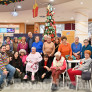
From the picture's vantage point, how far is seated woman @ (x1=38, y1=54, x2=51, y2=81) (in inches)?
150

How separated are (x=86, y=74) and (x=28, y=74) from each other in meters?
1.70

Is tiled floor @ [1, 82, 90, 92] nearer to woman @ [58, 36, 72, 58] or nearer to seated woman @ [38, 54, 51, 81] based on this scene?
seated woman @ [38, 54, 51, 81]

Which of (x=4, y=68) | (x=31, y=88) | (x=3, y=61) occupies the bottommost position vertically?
(x=31, y=88)

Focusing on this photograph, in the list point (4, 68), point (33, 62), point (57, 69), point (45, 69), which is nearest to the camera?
point (4, 68)

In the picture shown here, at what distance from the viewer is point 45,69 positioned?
3914 millimetres

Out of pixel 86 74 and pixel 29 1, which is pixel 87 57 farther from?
pixel 29 1

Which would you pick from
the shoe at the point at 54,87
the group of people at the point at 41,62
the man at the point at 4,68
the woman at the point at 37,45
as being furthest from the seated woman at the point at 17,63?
the shoe at the point at 54,87

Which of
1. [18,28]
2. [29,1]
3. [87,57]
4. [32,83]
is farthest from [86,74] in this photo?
[18,28]

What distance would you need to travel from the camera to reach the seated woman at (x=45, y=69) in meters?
3.81

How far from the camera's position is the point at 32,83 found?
3764 millimetres

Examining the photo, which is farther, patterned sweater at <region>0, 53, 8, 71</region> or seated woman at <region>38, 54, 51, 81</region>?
seated woman at <region>38, 54, 51, 81</region>

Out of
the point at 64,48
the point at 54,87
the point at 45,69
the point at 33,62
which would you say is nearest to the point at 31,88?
the point at 54,87

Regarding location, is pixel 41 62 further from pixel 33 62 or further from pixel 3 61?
pixel 3 61

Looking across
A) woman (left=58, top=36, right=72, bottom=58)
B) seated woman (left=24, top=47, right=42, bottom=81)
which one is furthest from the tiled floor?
woman (left=58, top=36, right=72, bottom=58)
